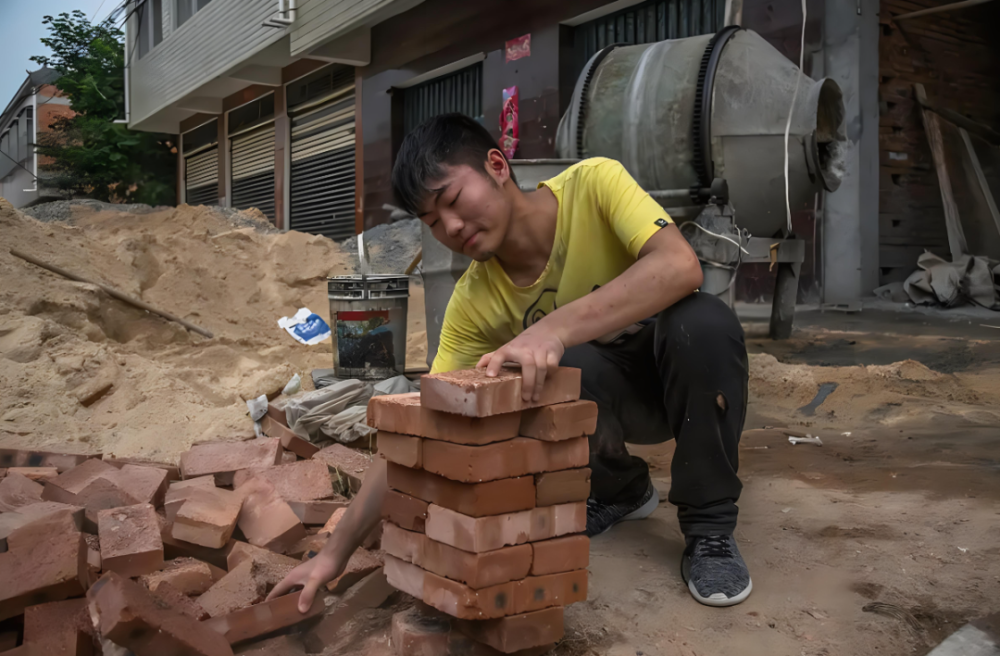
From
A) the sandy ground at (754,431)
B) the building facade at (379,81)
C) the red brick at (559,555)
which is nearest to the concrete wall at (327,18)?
the building facade at (379,81)

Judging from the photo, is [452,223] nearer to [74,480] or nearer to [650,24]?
[74,480]

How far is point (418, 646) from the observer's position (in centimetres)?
152

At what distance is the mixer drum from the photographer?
4418mm

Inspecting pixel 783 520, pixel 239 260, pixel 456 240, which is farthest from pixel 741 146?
pixel 239 260

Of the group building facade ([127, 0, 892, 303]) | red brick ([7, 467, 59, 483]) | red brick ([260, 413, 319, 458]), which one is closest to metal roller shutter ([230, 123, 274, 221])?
building facade ([127, 0, 892, 303])

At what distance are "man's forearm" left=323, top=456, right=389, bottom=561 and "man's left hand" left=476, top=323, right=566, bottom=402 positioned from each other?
1.38ft

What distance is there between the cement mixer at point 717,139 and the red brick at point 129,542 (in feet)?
7.91

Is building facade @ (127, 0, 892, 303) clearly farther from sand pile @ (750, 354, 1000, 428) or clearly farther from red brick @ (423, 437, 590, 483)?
red brick @ (423, 437, 590, 483)

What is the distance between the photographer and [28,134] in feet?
45.4

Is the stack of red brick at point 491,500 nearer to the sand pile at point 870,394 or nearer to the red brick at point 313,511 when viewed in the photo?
the red brick at point 313,511

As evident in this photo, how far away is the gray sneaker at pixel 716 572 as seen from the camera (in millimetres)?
1722

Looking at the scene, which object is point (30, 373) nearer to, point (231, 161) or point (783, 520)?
point (783, 520)

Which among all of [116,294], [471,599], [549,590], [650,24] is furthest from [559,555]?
[650,24]

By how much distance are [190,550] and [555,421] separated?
49.8 inches
